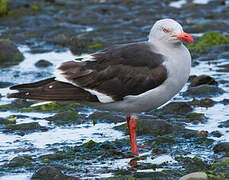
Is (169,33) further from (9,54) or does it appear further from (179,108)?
(9,54)

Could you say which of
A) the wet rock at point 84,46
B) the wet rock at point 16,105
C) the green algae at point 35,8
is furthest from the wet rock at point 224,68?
the green algae at point 35,8

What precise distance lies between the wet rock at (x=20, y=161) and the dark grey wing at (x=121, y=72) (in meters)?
1.08

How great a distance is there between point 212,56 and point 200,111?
3166 millimetres

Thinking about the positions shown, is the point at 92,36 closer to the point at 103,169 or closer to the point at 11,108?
the point at 11,108

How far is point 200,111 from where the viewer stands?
8.80 m

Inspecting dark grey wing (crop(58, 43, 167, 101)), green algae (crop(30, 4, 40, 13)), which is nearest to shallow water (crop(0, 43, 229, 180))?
dark grey wing (crop(58, 43, 167, 101))

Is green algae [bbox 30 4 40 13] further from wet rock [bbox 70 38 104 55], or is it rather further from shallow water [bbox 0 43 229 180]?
shallow water [bbox 0 43 229 180]

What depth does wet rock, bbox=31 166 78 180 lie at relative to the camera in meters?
6.27

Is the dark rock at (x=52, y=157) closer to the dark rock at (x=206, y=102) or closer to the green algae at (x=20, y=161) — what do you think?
A: the green algae at (x=20, y=161)

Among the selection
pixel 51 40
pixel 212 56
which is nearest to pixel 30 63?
pixel 51 40

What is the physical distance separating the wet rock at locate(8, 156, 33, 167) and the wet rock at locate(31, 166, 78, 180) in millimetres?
521

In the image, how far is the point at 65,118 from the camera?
8625 millimetres

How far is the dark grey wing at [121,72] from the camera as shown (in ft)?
23.5

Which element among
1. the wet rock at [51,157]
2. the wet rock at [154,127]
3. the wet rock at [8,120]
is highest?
the wet rock at [51,157]
